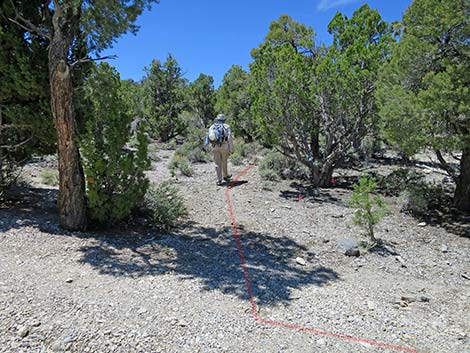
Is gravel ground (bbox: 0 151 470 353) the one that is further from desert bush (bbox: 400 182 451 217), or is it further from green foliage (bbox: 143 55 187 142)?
green foliage (bbox: 143 55 187 142)

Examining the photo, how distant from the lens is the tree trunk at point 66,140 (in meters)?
4.75

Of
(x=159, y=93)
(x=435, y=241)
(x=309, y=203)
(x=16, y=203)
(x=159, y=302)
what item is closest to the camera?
(x=159, y=302)

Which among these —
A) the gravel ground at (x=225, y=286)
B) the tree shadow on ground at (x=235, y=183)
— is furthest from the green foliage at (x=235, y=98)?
the gravel ground at (x=225, y=286)

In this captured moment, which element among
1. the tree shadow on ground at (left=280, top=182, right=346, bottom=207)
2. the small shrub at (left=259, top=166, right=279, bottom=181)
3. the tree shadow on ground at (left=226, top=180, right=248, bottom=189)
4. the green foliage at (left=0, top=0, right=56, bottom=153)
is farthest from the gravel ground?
the small shrub at (left=259, top=166, right=279, bottom=181)

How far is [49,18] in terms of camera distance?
5.18 metres

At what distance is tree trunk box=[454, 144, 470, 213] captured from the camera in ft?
22.7

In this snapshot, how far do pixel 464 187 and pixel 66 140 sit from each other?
739 cm

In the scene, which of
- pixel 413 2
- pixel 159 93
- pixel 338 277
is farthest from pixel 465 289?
pixel 159 93

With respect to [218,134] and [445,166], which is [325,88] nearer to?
[218,134]

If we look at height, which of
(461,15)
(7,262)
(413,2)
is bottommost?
(7,262)

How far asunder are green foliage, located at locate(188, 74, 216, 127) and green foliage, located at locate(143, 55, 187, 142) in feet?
6.85

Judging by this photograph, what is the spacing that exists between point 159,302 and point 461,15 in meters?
5.88

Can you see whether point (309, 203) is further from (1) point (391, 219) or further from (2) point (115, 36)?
(2) point (115, 36)

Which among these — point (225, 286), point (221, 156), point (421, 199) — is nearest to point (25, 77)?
point (225, 286)
